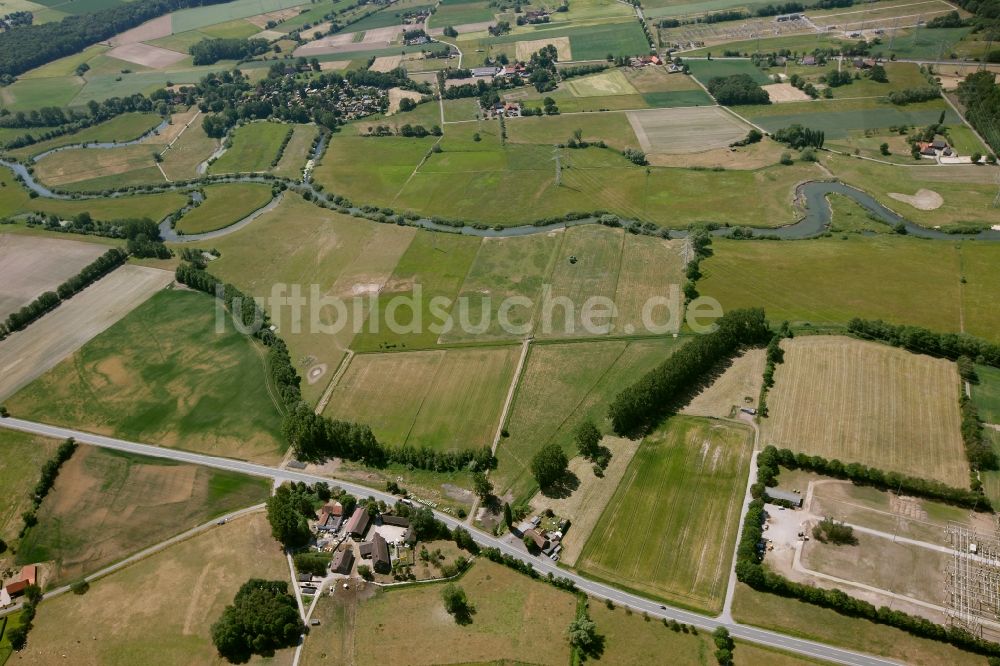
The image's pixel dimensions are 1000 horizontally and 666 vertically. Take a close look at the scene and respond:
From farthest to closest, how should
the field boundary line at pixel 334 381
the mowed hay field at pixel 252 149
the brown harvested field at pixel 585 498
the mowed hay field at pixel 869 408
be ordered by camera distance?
the mowed hay field at pixel 252 149 → the field boundary line at pixel 334 381 → the mowed hay field at pixel 869 408 → the brown harvested field at pixel 585 498

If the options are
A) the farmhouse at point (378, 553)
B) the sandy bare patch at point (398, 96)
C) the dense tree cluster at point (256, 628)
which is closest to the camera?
the dense tree cluster at point (256, 628)

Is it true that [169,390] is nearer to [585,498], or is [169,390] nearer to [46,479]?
[46,479]

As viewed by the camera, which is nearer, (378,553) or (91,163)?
(378,553)

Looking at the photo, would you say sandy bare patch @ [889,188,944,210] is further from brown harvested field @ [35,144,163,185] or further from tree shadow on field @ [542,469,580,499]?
brown harvested field @ [35,144,163,185]

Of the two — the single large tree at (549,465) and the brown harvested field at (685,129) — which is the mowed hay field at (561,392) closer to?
the single large tree at (549,465)

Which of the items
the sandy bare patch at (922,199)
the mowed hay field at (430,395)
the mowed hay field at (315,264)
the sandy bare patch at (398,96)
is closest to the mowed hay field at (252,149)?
the mowed hay field at (315,264)

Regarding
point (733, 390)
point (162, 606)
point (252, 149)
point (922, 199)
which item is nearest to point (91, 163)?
point (252, 149)

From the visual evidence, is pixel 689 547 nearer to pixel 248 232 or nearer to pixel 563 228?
pixel 563 228

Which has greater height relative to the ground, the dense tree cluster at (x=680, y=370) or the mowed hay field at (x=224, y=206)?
the mowed hay field at (x=224, y=206)
